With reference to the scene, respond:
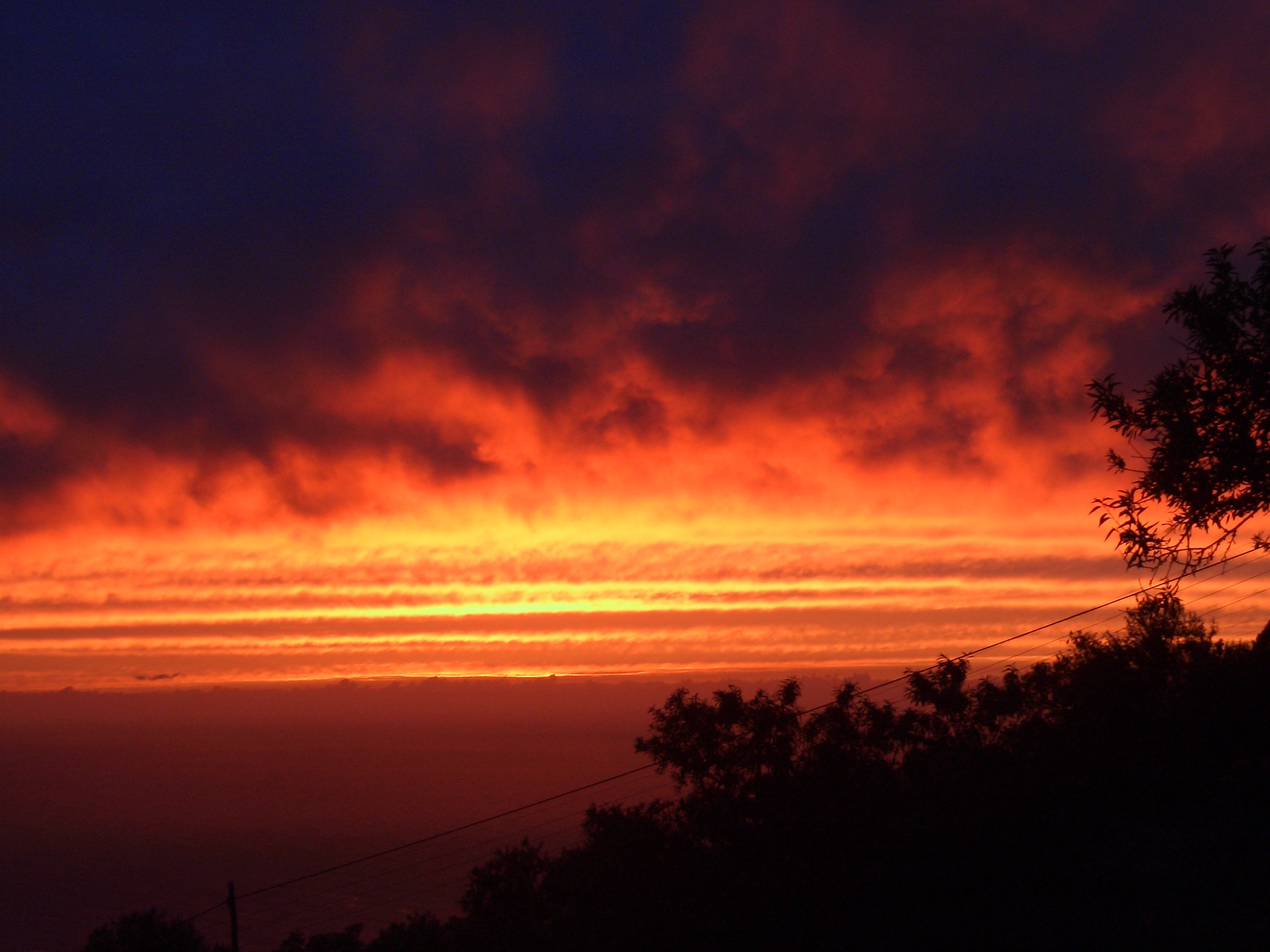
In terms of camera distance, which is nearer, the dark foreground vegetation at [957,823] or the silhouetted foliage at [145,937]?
the dark foreground vegetation at [957,823]

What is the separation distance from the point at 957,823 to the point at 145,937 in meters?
35.3

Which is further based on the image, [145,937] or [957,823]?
[145,937]

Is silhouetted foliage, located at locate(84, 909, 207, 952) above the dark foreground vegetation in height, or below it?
below

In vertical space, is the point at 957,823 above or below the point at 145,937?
above

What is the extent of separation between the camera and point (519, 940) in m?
21.1

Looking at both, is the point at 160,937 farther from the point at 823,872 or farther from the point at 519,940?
the point at 823,872

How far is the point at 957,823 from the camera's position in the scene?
19.1 meters

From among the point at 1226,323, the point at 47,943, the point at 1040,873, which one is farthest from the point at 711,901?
the point at 47,943

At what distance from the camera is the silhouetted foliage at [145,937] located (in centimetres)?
3800

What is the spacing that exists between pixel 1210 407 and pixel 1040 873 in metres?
8.75

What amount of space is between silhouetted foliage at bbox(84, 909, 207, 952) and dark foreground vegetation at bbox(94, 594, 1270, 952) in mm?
14134

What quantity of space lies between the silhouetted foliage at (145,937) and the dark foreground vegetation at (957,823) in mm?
14134

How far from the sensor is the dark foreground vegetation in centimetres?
1553

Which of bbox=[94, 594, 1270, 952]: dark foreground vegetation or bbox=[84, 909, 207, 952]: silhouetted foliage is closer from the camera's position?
bbox=[94, 594, 1270, 952]: dark foreground vegetation
